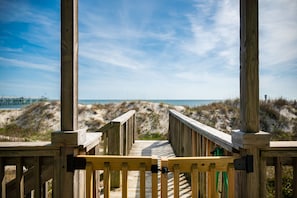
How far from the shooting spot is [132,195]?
264 cm

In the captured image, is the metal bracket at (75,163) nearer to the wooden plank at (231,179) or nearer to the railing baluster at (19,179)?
the railing baluster at (19,179)

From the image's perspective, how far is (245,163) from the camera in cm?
145

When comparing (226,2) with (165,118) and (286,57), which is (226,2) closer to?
(286,57)

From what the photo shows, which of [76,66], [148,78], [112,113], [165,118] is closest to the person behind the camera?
[76,66]

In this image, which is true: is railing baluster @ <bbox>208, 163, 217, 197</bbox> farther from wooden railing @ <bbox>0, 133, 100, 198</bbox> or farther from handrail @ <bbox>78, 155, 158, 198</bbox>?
wooden railing @ <bbox>0, 133, 100, 198</bbox>

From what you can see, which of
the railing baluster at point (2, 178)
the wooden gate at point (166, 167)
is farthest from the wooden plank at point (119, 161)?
the railing baluster at point (2, 178)

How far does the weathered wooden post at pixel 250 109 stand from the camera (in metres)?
1.42

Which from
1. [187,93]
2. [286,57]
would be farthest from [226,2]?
[187,93]

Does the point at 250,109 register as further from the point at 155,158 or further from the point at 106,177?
the point at 106,177

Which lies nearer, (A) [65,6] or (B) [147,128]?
(A) [65,6]

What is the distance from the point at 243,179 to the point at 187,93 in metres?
61.7

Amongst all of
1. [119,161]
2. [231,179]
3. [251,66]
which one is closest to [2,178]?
[119,161]

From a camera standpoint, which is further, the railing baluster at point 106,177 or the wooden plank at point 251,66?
the railing baluster at point 106,177

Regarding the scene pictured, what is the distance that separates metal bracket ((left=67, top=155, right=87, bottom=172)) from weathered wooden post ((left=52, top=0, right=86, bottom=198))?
22mm
